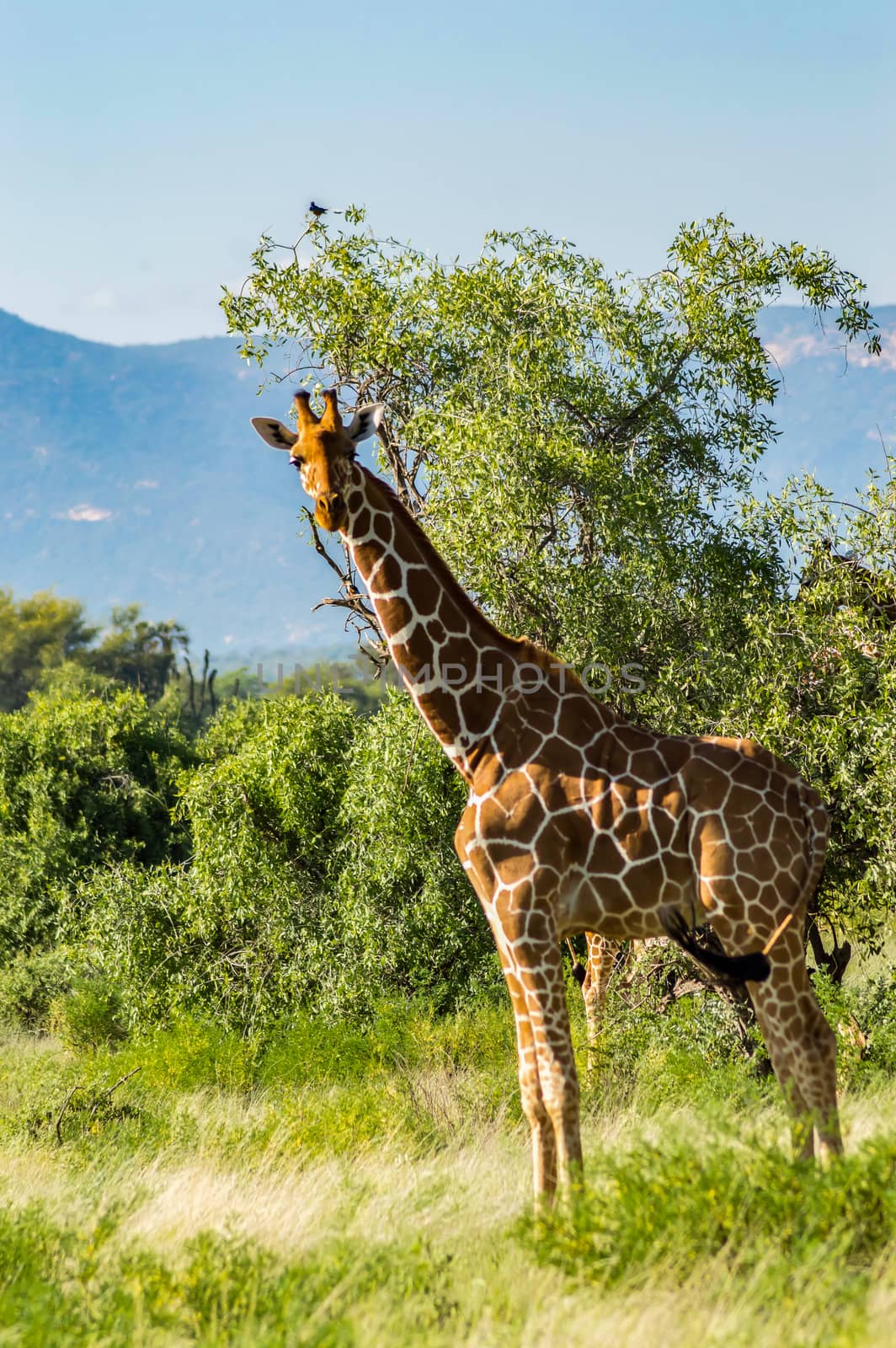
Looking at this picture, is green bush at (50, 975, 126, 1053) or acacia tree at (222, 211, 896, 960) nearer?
acacia tree at (222, 211, 896, 960)

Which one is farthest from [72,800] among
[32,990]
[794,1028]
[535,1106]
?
[794,1028]

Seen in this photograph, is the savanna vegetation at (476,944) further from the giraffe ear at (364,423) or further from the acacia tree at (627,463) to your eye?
the giraffe ear at (364,423)

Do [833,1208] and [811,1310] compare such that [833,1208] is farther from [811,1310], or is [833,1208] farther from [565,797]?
[565,797]

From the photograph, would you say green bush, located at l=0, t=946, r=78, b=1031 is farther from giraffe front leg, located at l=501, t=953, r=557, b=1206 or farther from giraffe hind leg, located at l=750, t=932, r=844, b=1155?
giraffe hind leg, located at l=750, t=932, r=844, b=1155

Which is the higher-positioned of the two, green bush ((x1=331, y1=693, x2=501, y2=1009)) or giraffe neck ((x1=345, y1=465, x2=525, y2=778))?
giraffe neck ((x1=345, y1=465, x2=525, y2=778))

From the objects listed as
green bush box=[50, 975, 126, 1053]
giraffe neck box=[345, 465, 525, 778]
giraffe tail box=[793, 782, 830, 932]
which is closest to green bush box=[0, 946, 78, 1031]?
green bush box=[50, 975, 126, 1053]

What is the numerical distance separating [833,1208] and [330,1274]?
7.19 feet

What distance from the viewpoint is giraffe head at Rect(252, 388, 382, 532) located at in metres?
6.80

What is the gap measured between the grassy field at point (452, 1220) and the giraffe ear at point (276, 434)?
13.5 feet

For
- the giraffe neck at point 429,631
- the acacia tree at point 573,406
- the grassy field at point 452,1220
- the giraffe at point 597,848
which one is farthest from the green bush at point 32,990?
the giraffe at point 597,848

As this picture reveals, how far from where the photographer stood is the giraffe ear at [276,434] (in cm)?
702

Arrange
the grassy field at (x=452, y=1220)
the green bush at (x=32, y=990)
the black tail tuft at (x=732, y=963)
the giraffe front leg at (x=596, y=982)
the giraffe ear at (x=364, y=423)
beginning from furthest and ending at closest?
the green bush at (x=32, y=990) < the giraffe front leg at (x=596, y=982) < the giraffe ear at (x=364, y=423) < the black tail tuft at (x=732, y=963) < the grassy field at (x=452, y=1220)

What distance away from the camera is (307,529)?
11.9m

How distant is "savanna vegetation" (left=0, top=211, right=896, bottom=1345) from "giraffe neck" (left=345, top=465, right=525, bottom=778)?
2401mm
